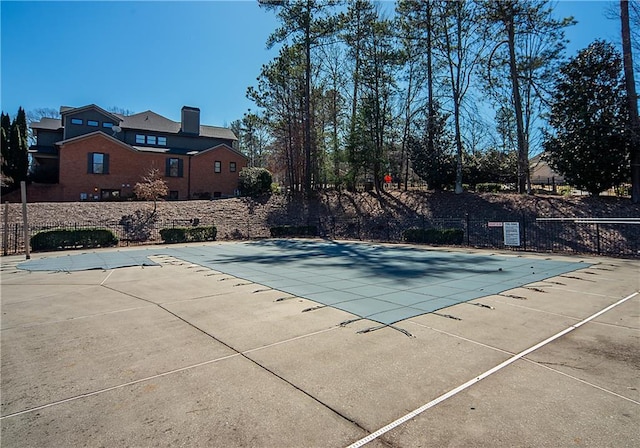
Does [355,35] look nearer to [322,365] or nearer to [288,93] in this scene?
[288,93]

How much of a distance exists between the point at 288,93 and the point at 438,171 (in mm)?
13307

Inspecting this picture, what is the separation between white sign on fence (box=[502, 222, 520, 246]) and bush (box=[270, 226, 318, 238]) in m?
11.4

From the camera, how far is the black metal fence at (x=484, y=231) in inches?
546

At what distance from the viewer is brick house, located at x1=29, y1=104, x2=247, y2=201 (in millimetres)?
26734

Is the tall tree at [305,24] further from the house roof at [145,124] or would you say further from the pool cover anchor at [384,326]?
the pool cover anchor at [384,326]

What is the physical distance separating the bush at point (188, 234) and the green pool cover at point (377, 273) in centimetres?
478

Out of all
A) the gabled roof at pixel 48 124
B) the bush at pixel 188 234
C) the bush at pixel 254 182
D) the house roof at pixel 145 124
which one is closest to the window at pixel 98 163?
the house roof at pixel 145 124

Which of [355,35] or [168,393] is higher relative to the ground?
[355,35]

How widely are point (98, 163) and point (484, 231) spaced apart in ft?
92.4

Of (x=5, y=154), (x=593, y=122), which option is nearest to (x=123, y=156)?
(x=5, y=154)

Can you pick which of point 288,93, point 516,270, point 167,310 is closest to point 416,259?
point 516,270

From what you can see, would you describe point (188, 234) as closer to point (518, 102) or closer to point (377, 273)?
point (377, 273)

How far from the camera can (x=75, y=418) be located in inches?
105

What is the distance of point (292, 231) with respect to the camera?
72.5 ft
